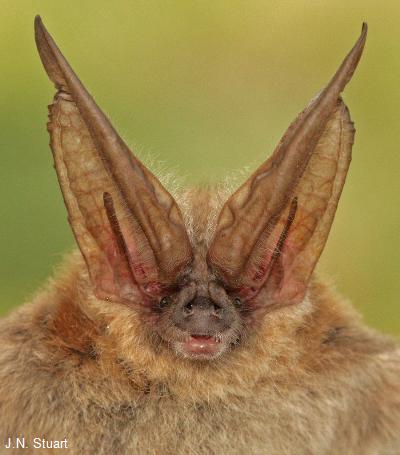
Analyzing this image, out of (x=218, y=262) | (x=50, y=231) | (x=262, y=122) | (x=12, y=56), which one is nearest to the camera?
(x=218, y=262)

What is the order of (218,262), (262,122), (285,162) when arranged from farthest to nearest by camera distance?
(262,122) < (218,262) < (285,162)

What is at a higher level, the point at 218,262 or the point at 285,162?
the point at 285,162

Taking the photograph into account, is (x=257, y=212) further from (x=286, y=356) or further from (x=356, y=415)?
(x=356, y=415)

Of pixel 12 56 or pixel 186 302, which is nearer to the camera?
pixel 186 302

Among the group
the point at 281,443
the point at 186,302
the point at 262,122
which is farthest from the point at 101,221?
the point at 262,122

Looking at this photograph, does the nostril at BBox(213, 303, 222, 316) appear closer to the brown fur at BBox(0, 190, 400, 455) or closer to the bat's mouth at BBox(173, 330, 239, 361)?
the bat's mouth at BBox(173, 330, 239, 361)

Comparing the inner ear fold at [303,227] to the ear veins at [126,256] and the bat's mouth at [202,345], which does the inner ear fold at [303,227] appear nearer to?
the bat's mouth at [202,345]

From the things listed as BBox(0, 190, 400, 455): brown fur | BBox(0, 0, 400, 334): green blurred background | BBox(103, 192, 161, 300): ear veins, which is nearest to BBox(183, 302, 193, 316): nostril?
BBox(103, 192, 161, 300): ear veins
